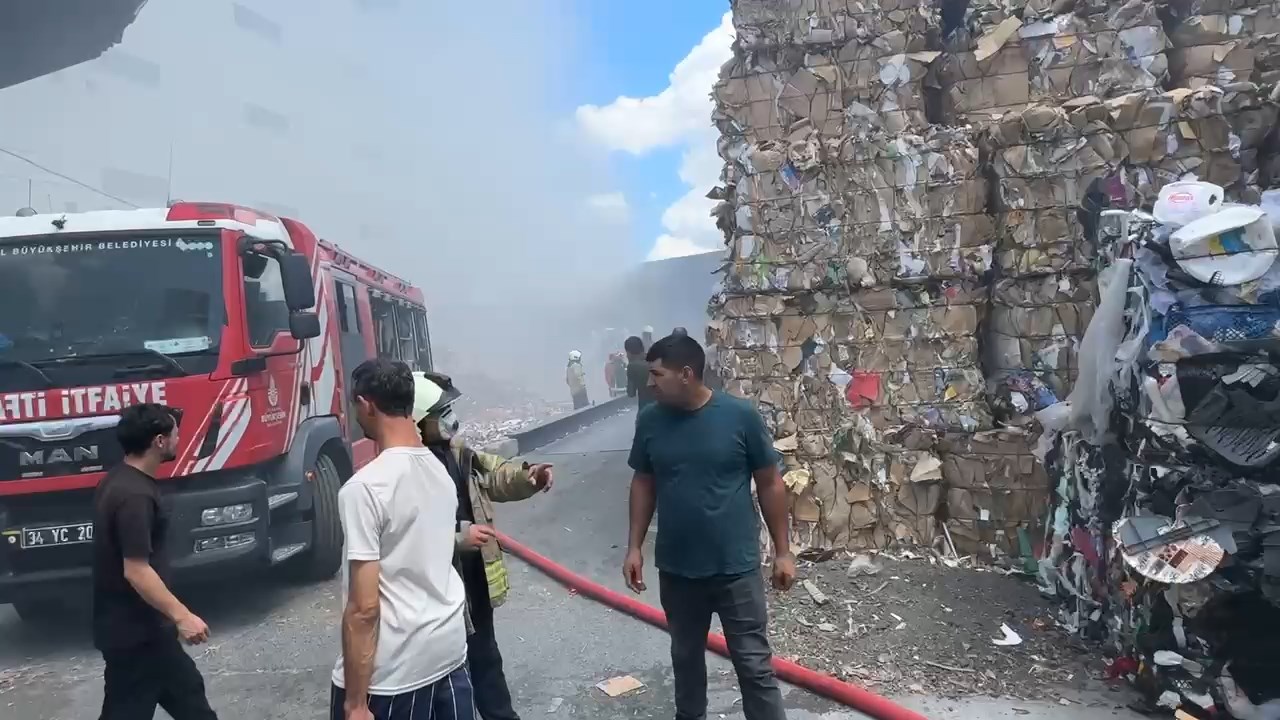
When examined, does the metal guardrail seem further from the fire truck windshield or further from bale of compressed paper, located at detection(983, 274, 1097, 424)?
bale of compressed paper, located at detection(983, 274, 1097, 424)

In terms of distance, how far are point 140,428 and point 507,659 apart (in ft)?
7.54

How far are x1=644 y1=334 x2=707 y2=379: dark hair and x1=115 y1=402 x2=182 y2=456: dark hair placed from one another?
6.00 ft

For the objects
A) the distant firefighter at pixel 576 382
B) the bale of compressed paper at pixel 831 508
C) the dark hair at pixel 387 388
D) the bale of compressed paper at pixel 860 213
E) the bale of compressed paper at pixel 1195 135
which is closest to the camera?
the dark hair at pixel 387 388

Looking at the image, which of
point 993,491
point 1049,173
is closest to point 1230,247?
point 1049,173

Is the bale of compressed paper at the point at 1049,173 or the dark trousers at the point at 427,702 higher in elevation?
the bale of compressed paper at the point at 1049,173

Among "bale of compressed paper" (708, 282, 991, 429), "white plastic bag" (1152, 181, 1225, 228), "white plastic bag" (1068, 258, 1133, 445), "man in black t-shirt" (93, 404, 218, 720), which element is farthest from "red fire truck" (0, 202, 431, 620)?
"white plastic bag" (1152, 181, 1225, 228)

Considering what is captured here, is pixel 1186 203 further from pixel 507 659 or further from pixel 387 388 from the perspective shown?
pixel 507 659

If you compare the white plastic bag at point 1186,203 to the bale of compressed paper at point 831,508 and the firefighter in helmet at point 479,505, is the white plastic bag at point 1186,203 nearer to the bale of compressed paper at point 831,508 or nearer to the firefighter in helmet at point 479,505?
the bale of compressed paper at point 831,508

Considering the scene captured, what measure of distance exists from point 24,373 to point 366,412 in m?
3.84

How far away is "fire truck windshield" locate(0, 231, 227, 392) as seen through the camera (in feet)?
16.2

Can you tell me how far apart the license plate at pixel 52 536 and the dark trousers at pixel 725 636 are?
150 inches

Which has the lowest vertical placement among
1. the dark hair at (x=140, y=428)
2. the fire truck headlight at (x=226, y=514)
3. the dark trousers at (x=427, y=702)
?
the dark trousers at (x=427, y=702)

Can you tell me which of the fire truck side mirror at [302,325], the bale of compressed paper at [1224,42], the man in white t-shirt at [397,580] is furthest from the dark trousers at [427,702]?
the bale of compressed paper at [1224,42]

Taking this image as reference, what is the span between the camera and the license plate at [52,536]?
4.95 m
